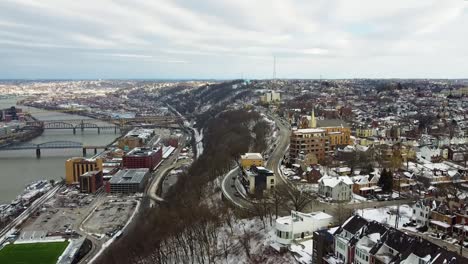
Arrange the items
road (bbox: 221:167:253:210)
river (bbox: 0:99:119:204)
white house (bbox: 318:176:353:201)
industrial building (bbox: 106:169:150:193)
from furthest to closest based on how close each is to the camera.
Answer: river (bbox: 0:99:119:204), industrial building (bbox: 106:169:150:193), road (bbox: 221:167:253:210), white house (bbox: 318:176:353:201)

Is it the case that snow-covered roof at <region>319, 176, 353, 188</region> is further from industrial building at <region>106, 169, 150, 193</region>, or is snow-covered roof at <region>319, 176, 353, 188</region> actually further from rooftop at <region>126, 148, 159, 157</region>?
A: rooftop at <region>126, 148, 159, 157</region>

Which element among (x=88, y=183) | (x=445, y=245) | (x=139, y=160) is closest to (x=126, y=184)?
(x=88, y=183)

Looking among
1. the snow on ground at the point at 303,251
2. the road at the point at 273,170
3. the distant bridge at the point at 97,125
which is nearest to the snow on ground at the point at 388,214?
the snow on ground at the point at 303,251

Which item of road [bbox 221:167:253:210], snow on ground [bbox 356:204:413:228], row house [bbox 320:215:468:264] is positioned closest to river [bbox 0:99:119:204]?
road [bbox 221:167:253:210]

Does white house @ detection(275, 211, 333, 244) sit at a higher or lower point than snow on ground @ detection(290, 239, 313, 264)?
higher

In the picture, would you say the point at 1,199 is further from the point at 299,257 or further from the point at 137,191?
the point at 299,257

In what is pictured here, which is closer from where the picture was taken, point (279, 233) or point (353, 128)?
point (279, 233)

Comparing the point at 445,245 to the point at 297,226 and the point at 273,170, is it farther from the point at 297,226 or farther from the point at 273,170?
the point at 273,170

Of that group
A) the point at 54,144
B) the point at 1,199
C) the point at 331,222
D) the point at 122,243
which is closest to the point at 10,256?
the point at 122,243
